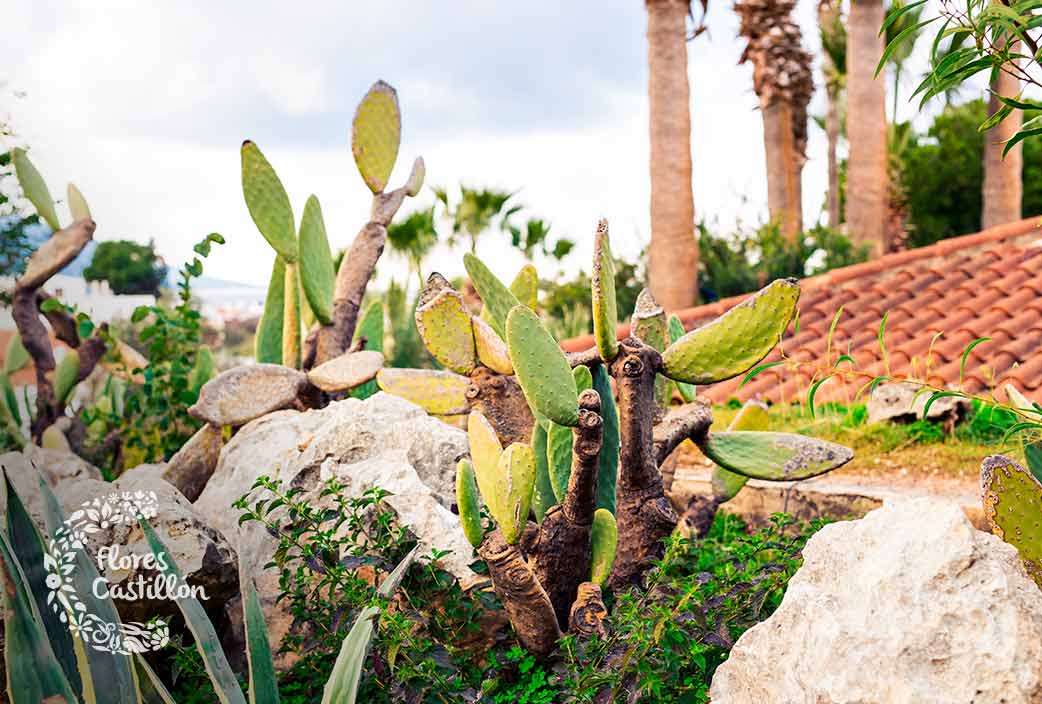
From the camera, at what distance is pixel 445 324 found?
9.96 feet

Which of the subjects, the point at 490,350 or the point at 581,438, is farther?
the point at 490,350

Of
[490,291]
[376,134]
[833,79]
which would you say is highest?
[833,79]

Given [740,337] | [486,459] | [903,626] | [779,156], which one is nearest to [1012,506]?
[903,626]

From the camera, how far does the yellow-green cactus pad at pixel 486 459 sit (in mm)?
2436

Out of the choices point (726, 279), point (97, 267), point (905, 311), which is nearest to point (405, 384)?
point (905, 311)

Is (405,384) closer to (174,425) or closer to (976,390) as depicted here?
(174,425)

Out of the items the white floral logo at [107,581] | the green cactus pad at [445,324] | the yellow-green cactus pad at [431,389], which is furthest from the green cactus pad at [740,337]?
the white floral logo at [107,581]

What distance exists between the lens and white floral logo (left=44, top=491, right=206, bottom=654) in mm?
2092

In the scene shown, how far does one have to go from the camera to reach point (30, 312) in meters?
5.10

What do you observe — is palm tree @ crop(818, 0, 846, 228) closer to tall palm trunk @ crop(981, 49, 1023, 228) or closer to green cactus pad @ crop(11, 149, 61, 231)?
tall palm trunk @ crop(981, 49, 1023, 228)

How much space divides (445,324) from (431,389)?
33.7 inches

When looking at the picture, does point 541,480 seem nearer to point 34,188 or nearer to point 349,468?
point 349,468

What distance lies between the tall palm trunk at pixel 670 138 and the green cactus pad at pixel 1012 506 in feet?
27.0

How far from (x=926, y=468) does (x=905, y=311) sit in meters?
2.92
